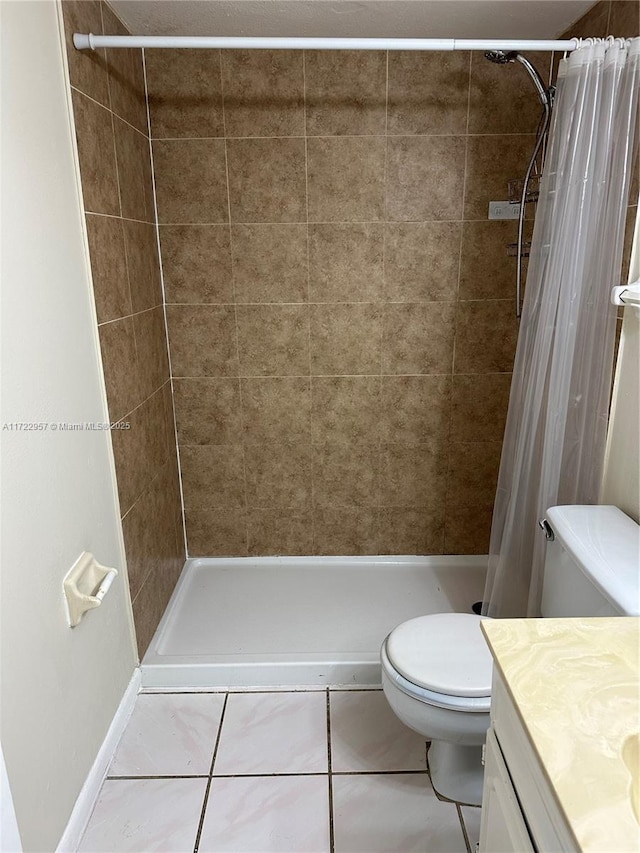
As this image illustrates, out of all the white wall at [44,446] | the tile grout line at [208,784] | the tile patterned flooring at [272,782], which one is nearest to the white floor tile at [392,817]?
the tile patterned flooring at [272,782]

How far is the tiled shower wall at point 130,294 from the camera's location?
1.81 meters

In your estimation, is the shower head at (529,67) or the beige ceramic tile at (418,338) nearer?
the shower head at (529,67)

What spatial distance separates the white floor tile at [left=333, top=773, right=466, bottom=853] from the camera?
1.57 metres

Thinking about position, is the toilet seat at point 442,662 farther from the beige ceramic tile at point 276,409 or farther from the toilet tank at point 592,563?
the beige ceramic tile at point 276,409

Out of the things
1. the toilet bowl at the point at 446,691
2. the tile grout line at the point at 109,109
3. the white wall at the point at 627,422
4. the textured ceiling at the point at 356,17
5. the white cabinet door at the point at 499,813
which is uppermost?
the textured ceiling at the point at 356,17

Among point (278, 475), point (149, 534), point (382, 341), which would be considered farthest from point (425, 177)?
point (149, 534)

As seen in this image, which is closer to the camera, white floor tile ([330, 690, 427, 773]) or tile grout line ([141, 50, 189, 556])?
white floor tile ([330, 690, 427, 773])

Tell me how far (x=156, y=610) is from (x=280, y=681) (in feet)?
1.94

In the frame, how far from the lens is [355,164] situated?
2.46 m

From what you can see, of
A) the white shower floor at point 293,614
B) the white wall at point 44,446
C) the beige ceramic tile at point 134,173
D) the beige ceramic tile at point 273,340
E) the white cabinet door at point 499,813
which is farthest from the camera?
the beige ceramic tile at point 273,340

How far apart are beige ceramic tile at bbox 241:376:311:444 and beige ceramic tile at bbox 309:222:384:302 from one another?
406 millimetres

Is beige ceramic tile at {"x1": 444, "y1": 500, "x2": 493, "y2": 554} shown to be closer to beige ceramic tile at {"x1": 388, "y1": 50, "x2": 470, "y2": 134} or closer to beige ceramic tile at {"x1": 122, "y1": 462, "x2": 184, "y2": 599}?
beige ceramic tile at {"x1": 122, "y1": 462, "x2": 184, "y2": 599}

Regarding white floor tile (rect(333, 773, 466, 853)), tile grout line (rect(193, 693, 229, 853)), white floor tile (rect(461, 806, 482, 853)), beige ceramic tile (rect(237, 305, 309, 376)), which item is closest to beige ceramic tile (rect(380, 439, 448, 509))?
beige ceramic tile (rect(237, 305, 309, 376))

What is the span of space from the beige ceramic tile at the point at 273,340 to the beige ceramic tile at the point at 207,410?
0.13 m
